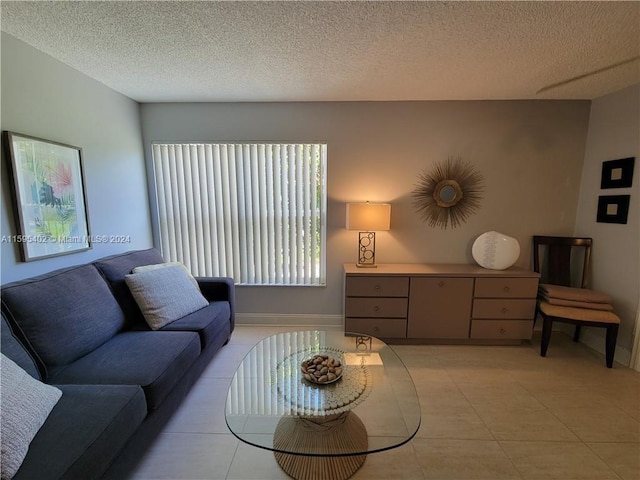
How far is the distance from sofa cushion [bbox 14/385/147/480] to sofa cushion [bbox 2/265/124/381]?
0.98 feet

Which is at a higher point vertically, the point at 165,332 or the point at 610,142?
the point at 610,142

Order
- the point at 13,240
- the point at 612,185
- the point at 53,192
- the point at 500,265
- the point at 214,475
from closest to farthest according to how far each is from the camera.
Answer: the point at 214,475 < the point at 13,240 < the point at 53,192 < the point at 612,185 < the point at 500,265

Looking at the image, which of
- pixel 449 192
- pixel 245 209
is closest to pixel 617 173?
pixel 449 192

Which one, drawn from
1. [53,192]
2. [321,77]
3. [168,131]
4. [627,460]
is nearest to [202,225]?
[168,131]

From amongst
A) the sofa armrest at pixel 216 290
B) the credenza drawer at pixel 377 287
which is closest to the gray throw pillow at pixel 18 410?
the sofa armrest at pixel 216 290

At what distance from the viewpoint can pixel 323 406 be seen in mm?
1257

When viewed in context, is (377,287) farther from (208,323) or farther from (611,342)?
(611,342)

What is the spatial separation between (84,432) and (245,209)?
6.90 ft

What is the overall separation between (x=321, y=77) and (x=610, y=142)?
2632mm

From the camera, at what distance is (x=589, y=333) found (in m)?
2.58

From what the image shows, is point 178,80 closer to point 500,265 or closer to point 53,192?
point 53,192

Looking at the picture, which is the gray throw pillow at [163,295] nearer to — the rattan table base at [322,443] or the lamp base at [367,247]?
the rattan table base at [322,443]

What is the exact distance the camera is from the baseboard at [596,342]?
89.2 inches

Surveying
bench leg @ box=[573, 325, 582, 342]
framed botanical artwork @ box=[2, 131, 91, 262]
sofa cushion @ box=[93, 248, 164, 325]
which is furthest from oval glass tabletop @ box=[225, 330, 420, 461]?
bench leg @ box=[573, 325, 582, 342]
